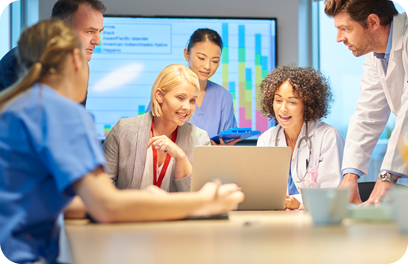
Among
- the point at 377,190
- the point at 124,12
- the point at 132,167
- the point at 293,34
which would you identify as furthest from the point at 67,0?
the point at 293,34

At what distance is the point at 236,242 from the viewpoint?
73cm

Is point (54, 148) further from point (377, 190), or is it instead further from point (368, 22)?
point (368, 22)

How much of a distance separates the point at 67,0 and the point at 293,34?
2335 millimetres

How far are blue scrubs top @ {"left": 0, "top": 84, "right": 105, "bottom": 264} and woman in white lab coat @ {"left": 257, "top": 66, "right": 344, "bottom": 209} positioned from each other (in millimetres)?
1486

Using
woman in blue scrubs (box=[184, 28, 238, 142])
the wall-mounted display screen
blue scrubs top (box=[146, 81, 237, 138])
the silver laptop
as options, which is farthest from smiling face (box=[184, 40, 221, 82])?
the silver laptop

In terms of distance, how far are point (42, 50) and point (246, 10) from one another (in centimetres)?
328

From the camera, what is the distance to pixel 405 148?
838 millimetres

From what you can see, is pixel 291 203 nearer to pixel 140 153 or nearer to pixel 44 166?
pixel 140 153

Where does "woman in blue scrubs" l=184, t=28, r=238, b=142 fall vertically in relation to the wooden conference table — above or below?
above

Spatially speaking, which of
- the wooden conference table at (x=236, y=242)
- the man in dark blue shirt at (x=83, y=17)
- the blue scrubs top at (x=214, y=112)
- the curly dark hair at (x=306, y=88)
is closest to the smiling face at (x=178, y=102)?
the man in dark blue shirt at (x=83, y=17)

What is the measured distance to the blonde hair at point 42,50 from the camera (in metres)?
0.81

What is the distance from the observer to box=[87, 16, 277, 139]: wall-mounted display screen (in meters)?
3.64

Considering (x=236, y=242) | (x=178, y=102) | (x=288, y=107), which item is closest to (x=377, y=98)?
(x=288, y=107)

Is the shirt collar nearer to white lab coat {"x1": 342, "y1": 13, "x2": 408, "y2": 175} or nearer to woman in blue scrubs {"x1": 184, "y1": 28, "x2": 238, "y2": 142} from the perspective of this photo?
white lab coat {"x1": 342, "y1": 13, "x2": 408, "y2": 175}
